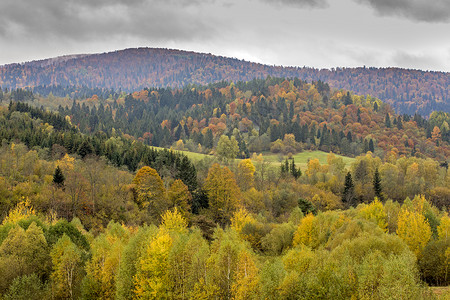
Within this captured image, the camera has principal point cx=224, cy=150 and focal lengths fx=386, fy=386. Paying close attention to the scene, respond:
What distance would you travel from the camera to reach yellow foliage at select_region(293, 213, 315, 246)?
6612 cm

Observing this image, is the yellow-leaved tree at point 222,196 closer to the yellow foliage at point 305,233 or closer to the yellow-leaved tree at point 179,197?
the yellow-leaved tree at point 179,197

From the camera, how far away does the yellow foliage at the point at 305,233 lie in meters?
66.1

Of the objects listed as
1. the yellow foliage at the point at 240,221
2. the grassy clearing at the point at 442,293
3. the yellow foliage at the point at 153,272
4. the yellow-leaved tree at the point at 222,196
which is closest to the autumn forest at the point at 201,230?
the yellow foliage at the point at 153,272

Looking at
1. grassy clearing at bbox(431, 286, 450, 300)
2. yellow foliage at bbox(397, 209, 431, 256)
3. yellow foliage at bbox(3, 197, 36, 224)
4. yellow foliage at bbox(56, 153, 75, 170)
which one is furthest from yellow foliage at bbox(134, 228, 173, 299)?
yellow foliage at bbox(56, 153, 75, 170)

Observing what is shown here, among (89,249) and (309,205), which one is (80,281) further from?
(309,205)

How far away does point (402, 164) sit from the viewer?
141 metres

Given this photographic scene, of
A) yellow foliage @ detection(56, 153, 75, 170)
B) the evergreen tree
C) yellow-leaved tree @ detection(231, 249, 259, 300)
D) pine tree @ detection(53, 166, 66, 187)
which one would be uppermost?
yellow foliage @ detection(56, 153, 75, 170)

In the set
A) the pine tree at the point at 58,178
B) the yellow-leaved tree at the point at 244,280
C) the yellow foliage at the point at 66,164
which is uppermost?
the yellow foliage at the point at 66,164

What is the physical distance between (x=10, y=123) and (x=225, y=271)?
114340 millimetres

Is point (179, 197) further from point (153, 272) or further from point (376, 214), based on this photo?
point (153, 272)

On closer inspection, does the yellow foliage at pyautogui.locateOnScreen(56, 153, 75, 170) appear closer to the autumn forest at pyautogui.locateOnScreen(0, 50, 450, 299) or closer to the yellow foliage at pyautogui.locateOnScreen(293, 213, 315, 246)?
the autumn forest at pyautogui.locateOnScreen(0, 50, 450, 299)

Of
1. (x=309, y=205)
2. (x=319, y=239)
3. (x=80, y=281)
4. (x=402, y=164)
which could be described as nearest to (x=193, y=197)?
(x=309, y=205)

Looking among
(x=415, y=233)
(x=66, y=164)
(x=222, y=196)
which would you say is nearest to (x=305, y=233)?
(x=415, y=233)

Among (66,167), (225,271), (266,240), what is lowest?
(266,240)
